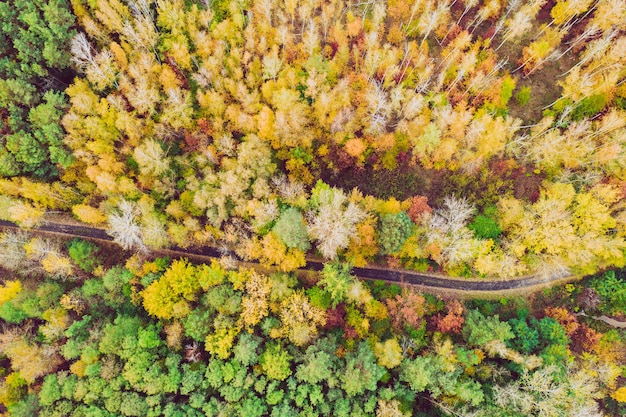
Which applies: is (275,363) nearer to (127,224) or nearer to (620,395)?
(127,224)

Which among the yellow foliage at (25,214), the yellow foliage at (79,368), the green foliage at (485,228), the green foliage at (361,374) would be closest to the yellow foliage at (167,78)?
the yellow foliage at (25,214)

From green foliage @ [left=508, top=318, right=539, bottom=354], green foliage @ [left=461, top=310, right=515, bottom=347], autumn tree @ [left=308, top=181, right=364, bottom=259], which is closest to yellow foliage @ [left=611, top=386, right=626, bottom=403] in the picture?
green foliage @ [left=508, top=318, right=539, bottom=354]

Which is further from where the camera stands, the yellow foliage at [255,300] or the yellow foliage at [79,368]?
the yellow foliage at [255,300]

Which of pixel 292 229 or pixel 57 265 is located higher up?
pixel 292 229

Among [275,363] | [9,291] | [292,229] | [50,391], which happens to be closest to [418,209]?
[292,229]

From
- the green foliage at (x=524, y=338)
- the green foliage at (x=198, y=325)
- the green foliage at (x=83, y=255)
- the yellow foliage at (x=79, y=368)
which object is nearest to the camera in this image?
the green foliage at (x=198, y=325)

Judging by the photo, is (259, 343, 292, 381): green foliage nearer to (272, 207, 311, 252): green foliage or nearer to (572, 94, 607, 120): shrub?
(272, 207, 311, 252): green foliage

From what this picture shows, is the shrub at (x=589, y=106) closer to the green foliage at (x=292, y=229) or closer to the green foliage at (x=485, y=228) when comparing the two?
the green foliage at (x=485, y=228)
